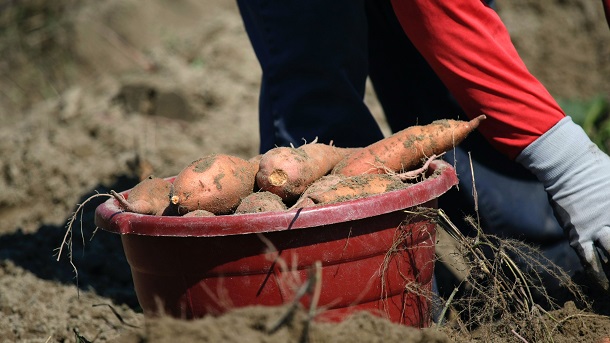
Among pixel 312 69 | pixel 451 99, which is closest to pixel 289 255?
pixel 312 69

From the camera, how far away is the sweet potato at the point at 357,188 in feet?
5.83

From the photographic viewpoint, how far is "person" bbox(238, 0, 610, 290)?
6.04ft

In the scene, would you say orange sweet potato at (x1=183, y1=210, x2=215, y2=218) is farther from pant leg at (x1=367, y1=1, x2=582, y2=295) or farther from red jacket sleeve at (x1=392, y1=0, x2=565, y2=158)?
pant leg at (x1=367, y1=1, x2=582, y2=295)

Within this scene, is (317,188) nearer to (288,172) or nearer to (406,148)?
(288,172)

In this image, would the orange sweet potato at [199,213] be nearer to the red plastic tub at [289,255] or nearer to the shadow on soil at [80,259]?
the red plastic tub at [289,255]

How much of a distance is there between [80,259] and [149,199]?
3.39 feet

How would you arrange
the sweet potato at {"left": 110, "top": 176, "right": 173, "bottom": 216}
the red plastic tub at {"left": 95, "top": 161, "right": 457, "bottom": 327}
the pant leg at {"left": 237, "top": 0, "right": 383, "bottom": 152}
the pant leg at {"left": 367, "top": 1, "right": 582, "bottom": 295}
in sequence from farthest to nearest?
the pant leg at {"left": 367, "top": 1, "right": 582, "bottom": 295}, the pant leg at {"left": 237, "top": 0, "right": 383, "bottom": 152}, the sweet potato at {"left": 110, "top": 176, "right": 173, "bottom": 216}, the red plastic tub at {"left": 95, "top": 161, "right": 457, "bottom": 327}

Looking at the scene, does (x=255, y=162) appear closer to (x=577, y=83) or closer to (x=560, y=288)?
(x=560, y=288)

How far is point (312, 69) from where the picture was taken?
2.36 meters

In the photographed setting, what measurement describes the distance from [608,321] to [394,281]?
63cm

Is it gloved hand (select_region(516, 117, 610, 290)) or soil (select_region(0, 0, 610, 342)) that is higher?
gloved hand (select_region(516, 117, 610, 290))

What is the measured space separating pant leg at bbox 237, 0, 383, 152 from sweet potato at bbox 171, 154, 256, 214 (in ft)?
1.88

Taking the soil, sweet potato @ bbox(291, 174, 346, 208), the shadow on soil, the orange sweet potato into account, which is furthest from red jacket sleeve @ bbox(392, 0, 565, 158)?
the shadow on soil

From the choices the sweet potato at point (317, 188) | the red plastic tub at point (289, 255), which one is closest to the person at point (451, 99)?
the red plastic tub at point (289, 255)
